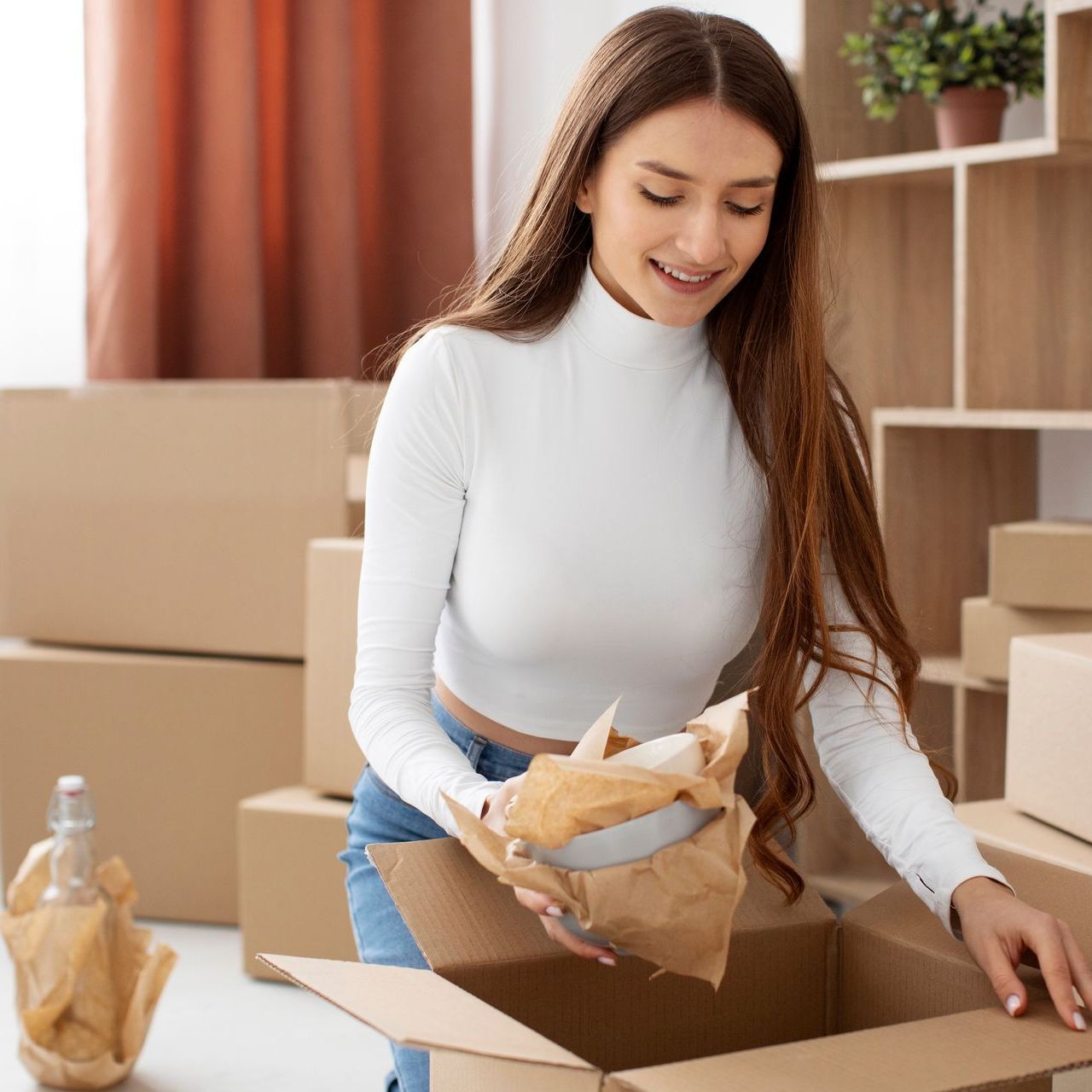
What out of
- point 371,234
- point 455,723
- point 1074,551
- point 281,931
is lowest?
point 281,931

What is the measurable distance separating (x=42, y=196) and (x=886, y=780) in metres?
1.66

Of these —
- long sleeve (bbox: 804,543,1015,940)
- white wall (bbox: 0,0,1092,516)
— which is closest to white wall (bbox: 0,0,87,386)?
white wall (bbox: 0,0,1092,516)

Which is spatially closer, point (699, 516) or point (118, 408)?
point (699, 516)

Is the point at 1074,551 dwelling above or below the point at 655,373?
below

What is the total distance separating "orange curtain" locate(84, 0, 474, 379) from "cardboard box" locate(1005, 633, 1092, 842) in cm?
142

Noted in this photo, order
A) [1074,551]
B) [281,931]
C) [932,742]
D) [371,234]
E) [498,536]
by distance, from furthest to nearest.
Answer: [371,234] < [932,742] < [281,931] < [1074,551] < [498,536]

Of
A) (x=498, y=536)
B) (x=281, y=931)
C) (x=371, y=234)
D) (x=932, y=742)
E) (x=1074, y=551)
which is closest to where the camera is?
(x=498, y=536)

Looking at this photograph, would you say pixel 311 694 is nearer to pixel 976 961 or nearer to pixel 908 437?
pixel 908 437

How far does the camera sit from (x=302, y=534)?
1.95 m

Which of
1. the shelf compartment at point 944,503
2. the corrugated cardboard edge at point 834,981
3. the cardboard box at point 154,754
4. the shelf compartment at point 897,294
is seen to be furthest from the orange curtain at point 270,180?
the corrugated cardboard edge at point 834,981

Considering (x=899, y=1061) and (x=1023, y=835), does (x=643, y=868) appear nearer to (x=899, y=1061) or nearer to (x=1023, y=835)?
(x=899, y=1061)

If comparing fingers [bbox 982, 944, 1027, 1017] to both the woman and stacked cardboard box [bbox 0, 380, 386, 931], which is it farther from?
stacked cardboard box [bbox 0, 380, 386, 931]

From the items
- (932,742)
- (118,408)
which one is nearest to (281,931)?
(118,408)

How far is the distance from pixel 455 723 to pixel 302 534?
84 centimetres
